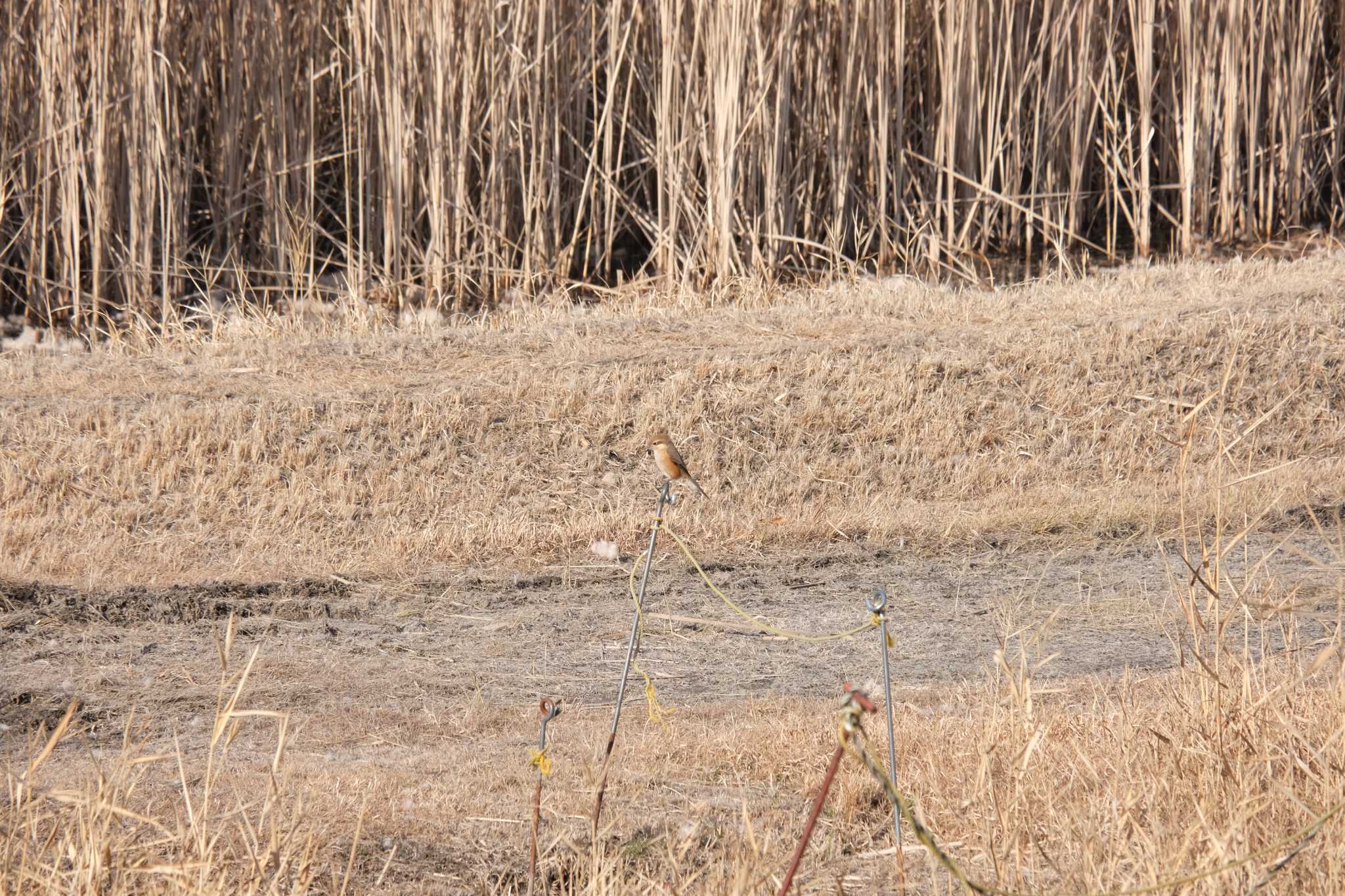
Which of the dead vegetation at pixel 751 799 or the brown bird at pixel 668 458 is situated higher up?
the brown bird at pixel 668 458

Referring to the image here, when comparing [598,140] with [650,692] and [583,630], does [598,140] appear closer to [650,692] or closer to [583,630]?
[583,630]

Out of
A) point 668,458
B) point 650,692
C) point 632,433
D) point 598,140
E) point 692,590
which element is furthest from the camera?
point 598,140

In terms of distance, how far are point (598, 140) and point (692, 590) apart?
440 cm

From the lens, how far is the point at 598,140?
943cm

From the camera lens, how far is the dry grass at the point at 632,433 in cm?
639

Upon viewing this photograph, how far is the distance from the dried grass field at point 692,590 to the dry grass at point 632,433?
0.08 ft

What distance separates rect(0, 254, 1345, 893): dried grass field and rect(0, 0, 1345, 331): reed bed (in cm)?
65

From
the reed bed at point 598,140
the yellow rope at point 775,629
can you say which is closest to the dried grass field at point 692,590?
the yellow rope at point 775,629

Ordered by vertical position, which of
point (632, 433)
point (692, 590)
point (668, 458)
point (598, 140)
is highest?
point (598, 140)

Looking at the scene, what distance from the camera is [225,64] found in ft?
30.8

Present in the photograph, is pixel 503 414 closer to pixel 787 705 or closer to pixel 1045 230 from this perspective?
pixel 787 705

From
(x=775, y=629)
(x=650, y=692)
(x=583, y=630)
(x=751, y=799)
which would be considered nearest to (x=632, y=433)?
(x=583, y=630)

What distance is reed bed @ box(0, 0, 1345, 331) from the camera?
894 cm

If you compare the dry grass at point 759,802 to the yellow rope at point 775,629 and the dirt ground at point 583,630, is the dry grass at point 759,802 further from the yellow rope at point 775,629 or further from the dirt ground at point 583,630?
the dirt ground at point 583,630
